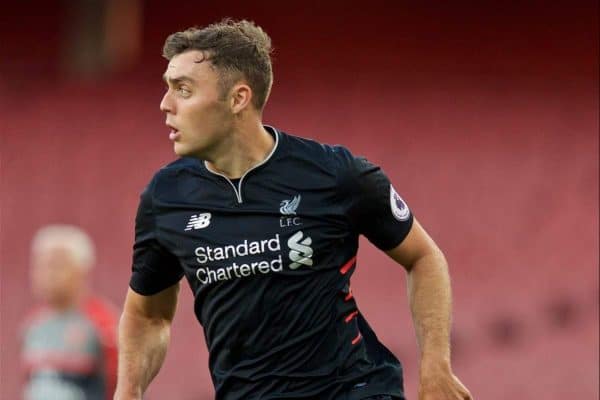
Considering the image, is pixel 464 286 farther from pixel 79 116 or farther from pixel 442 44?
pixel 79 116

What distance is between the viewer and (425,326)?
13.1 ft

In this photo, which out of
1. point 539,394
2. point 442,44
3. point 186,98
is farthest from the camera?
point 442,44

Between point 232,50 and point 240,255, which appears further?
point 232,50

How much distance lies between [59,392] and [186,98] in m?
4.04

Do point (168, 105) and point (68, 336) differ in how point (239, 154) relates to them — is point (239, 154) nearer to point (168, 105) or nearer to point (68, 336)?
point (168, 105)

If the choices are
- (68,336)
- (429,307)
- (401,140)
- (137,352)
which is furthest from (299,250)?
(401,140)

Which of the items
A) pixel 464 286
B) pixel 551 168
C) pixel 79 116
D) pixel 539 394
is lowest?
pixel 539 394

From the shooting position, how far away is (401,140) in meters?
10.7

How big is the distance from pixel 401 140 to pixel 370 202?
6830 mm

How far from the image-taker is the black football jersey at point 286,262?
3.89 meters

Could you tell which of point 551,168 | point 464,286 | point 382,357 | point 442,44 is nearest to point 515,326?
point 464,286

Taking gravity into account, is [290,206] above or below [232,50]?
below

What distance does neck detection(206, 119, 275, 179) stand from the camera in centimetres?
404

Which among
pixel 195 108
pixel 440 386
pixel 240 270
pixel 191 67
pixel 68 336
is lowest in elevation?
pixel 440 386
